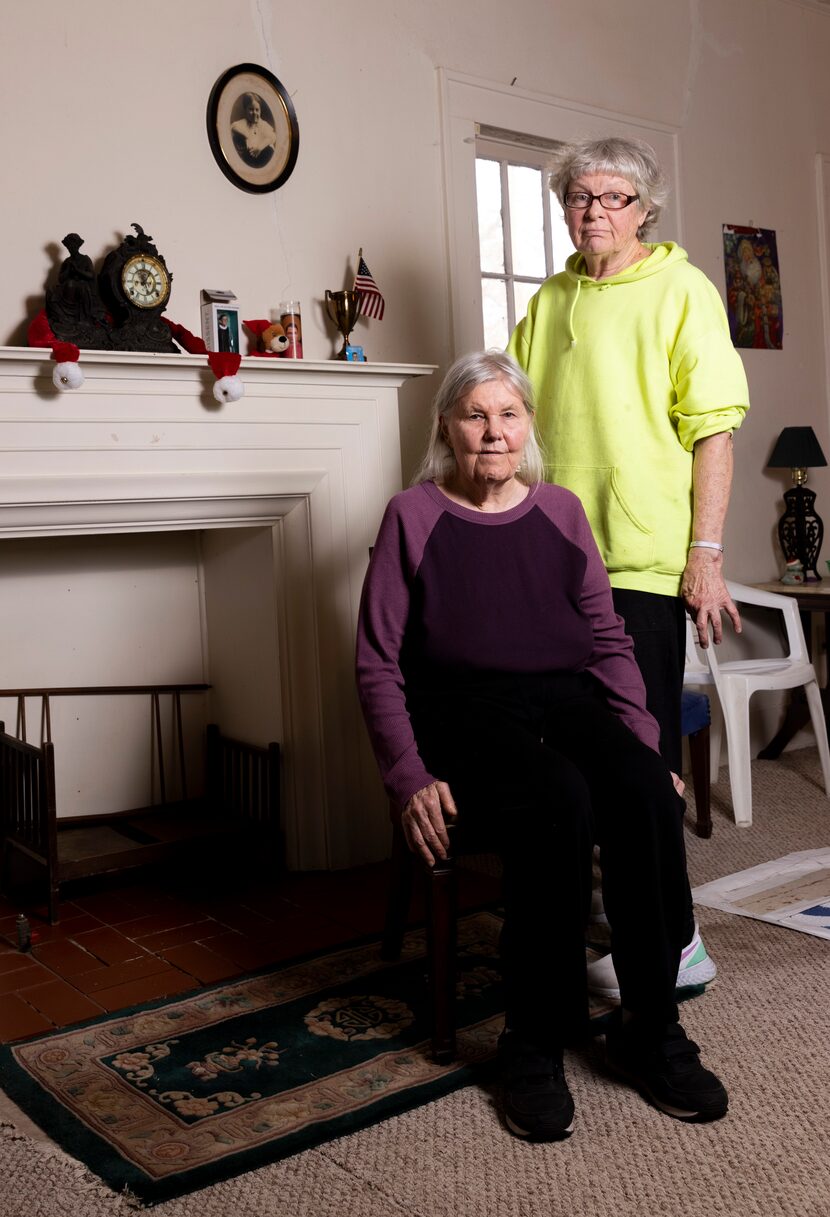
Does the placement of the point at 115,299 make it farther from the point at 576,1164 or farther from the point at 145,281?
the point at 576,1164

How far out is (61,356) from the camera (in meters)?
2.66

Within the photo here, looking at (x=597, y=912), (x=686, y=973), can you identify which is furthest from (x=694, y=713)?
(x=686, y=973)

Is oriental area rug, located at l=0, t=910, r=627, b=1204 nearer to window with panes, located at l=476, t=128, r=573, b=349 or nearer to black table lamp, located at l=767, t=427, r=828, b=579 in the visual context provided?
window with panes, located at l=476, t=128, r=573, b=349

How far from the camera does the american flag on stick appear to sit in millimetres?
3322

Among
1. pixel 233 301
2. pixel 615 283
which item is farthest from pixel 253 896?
pixel 615 283

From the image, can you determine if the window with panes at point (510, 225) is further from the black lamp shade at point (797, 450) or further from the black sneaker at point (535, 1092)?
the black sneaker at point (535, 1092)

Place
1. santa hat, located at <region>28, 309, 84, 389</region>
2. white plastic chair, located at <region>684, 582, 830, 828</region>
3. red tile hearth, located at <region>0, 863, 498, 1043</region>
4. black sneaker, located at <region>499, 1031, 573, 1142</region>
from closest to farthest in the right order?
black sneaker, located at <region>499, 1031, 573, 1142</region> < red tile hearth, located at <region>0, 863, 498, 1043</region> < santa hat, located at <region>28, 309, 84, 389</region> < white plastic chair, located at <region>684, 582, 830, 828</region>

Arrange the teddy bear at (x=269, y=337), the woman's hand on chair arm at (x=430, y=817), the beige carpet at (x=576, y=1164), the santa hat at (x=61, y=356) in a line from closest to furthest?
1. the beige carpet at (x=576, y=1164)
2. the woman's hand on chair arm at (x=430, y=817)
3. the santa hat at (x=61, y=356)
4. the teddy bear at (x=269, y=337)

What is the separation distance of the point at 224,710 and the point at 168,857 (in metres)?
0.56

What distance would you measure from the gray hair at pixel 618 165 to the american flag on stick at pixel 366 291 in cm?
108

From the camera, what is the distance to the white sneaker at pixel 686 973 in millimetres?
2277

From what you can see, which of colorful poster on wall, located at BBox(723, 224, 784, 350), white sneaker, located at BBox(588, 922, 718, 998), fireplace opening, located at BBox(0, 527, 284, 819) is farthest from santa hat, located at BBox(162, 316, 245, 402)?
colorful poster on wall, located at BBox(723, 224, 784, 350)

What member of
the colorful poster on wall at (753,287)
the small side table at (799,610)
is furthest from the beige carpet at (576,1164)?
the colorful poster on wall at (753,287)

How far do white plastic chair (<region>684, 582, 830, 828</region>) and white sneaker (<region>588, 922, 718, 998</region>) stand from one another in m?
1.27
